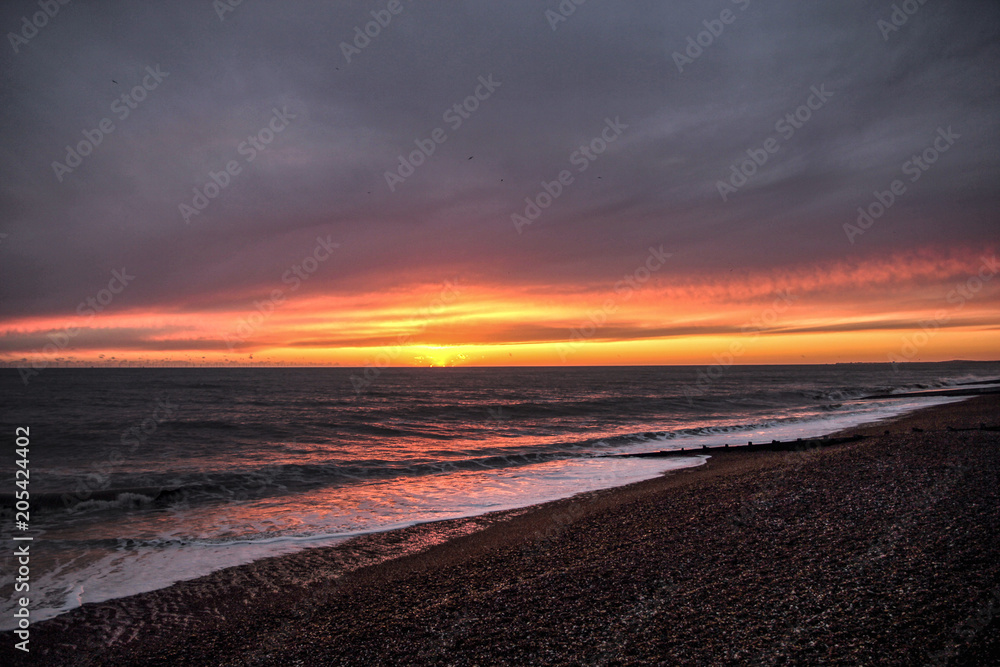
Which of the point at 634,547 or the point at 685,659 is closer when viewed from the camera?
the point at 685,659

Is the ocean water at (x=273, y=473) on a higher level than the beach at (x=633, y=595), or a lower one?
lower

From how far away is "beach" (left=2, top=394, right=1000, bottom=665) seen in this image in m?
5.47

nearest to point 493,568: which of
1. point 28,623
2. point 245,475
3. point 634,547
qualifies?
point 634,547

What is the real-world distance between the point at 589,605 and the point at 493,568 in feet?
9.16

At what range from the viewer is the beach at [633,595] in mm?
5473

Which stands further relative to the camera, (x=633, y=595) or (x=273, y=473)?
(x=273, y=473)

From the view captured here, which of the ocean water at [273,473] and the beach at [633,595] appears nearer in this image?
the beach at [633,595]

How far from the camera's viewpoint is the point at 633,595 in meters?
6.86

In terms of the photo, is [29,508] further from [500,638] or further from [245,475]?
[500,638]

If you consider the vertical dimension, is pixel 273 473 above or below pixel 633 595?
below

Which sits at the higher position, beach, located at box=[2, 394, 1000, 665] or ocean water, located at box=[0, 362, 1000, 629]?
beach, located at box=[2, 394, 1000, 665]

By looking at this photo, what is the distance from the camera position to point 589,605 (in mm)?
6711

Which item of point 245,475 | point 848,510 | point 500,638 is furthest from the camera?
point 245,475

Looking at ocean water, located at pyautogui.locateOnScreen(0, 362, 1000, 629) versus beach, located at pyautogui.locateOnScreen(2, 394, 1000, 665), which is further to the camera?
ocean water, located at pyautogui.locateOnScreen(0, 362, 1000, 629)
